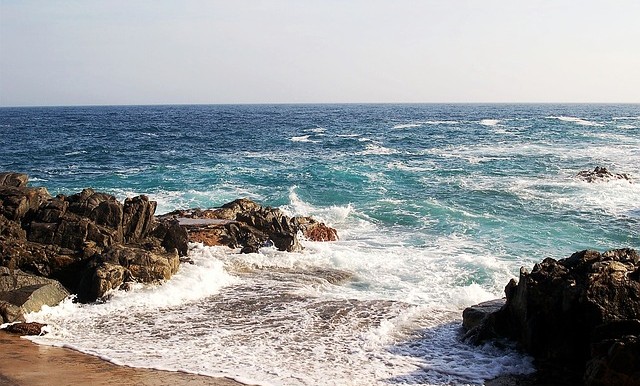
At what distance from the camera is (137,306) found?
13.8 m

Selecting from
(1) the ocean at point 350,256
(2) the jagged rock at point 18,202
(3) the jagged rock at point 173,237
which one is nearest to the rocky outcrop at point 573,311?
(1) the ocean at point 350,256

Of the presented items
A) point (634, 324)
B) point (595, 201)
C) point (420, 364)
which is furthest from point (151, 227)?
point (595, 201)

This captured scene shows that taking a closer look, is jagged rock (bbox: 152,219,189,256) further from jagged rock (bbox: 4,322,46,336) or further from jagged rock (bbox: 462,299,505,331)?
jagged rock (bbox: 462,299,505,331)

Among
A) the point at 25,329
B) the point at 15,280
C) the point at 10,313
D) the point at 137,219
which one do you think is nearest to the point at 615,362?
the point at 25,329

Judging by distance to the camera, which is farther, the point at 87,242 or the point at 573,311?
the point at 87,242

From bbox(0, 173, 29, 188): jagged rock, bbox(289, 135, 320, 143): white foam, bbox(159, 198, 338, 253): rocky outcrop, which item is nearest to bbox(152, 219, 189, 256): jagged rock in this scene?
bbox(159, 198, 338, 253): rocky outcrop

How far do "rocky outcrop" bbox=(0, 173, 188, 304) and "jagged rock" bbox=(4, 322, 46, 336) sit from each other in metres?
1.01

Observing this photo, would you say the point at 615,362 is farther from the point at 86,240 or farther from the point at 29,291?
the point at 86,240

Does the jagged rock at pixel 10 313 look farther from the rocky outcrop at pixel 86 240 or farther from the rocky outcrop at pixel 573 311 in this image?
the rocky outcrop at pixel 573 311

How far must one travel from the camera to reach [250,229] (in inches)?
787

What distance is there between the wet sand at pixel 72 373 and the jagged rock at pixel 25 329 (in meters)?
0.88

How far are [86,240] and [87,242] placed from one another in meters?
0.12

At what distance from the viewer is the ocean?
11039mm

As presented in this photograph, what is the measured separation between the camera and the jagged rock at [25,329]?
38.9 feet
